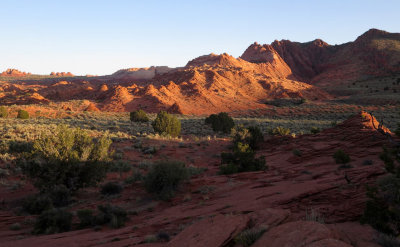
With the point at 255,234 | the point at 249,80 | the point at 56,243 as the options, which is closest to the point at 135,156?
the point at 56,243

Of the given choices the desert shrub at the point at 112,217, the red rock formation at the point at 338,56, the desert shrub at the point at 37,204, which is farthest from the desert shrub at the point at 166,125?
the red rock formation at the point at 338,56

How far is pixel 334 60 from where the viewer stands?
104062 millimetres

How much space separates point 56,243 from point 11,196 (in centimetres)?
626

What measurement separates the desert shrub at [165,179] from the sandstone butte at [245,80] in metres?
39.7

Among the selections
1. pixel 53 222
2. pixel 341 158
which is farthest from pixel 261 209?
pixel 341 158

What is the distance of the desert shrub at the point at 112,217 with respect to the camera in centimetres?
725

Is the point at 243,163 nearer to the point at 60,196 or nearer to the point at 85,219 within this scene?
the point at 85,219

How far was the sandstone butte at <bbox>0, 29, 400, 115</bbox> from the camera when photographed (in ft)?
190

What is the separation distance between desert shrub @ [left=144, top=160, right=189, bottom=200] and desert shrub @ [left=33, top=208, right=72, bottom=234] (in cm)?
337

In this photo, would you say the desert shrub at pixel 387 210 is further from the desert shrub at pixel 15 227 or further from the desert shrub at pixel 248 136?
the desert shrub at pixel 248 136

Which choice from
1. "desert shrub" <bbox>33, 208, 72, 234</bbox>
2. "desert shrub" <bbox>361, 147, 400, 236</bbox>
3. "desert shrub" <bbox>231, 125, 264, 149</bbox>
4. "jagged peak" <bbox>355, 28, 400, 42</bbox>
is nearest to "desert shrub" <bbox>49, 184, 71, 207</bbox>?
"desert shrub" <bbox>33, 208, 72, 234</bbox>

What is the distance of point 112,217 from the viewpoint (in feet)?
24.5

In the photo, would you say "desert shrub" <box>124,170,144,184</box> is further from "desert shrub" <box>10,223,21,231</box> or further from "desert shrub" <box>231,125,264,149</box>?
"desert shrub" <box>231,125,264,149</box>

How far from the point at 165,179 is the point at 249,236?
6060 mm
